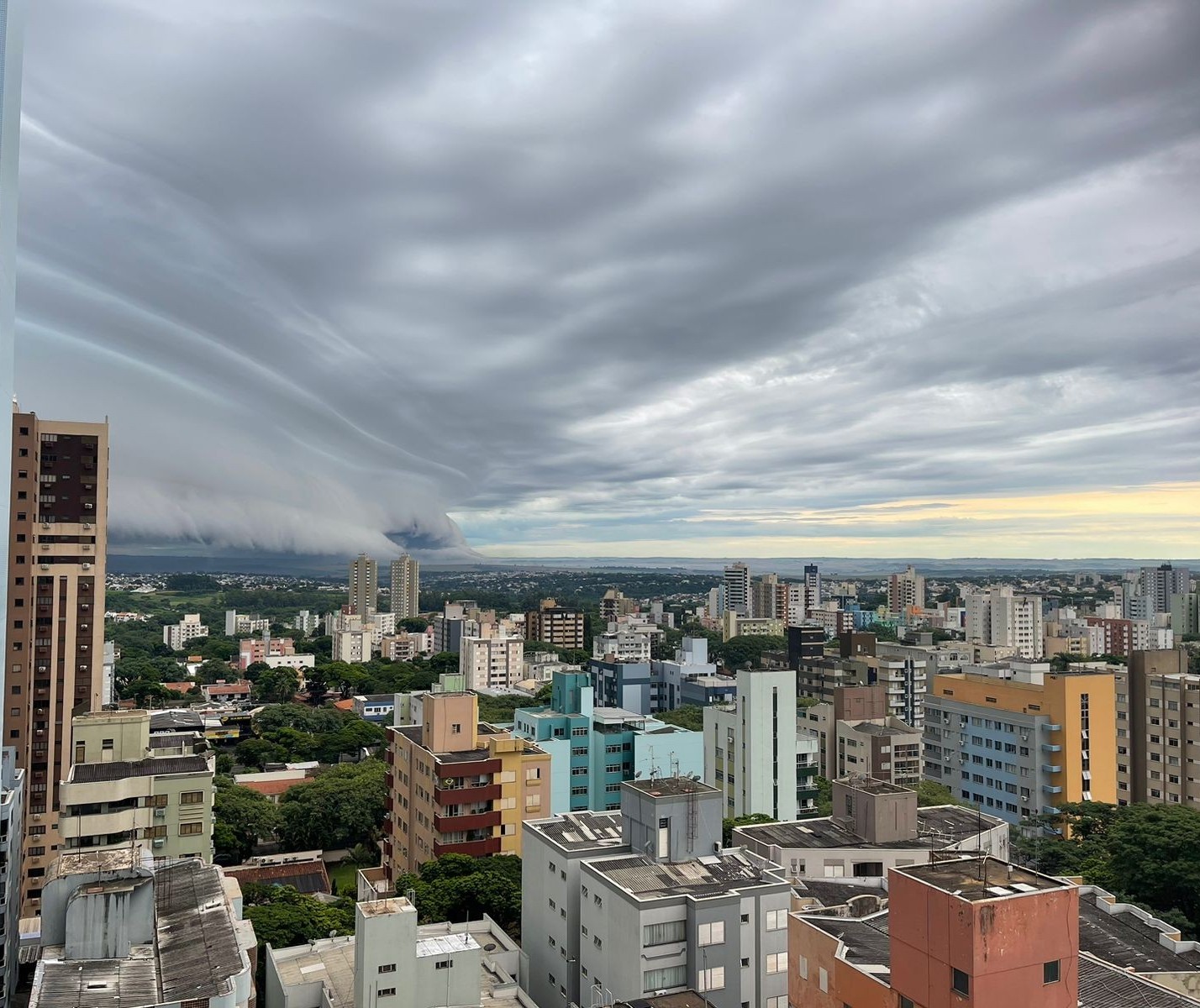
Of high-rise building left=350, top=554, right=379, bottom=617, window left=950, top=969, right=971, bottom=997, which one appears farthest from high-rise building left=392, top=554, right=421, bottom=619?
window left=950, top=969, right=971, bottom=997

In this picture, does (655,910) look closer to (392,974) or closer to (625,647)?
(392,974)

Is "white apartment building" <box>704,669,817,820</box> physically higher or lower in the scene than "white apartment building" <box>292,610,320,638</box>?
higher

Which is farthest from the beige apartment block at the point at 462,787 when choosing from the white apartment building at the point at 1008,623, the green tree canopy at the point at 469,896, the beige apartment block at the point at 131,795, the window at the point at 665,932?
the white apartment building at the point at 1008,623

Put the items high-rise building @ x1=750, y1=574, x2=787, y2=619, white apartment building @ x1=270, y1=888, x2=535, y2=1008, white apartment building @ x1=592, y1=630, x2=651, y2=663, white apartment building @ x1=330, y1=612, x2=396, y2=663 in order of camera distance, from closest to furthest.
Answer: white apartment building @ x1=270, y1=888, x2=535, y2=1008 < white apartment building @ x1=592, y1=630, x2=651, y2=663 < white apartment building @ x1=330, y1=612, x2=396, y2=663 < high-rise building @ x1=750, y1=574, x2=787, y2=619

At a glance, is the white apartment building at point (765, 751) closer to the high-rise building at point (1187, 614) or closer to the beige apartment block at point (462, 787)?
the beige apartment block at point (462, 787)

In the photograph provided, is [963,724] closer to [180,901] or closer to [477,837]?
[477,837]

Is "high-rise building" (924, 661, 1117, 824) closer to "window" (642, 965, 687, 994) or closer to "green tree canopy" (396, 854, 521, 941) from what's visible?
"green tree canopy" (396, 854, 521, 941)
